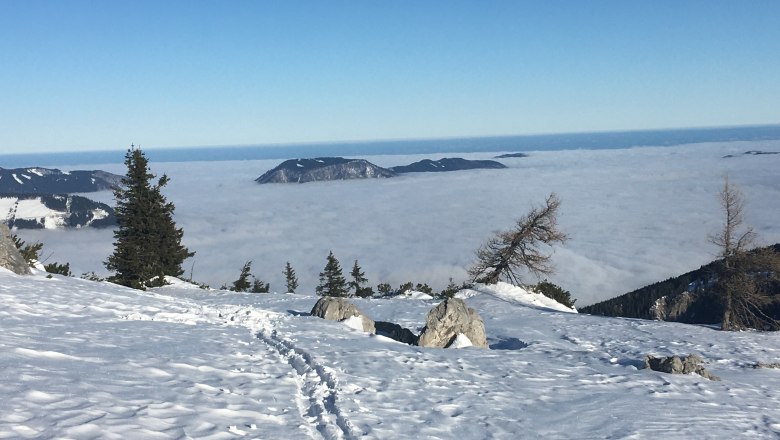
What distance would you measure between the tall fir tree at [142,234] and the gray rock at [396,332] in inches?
663

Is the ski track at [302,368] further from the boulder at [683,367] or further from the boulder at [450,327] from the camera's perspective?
the boulder at [683,367]

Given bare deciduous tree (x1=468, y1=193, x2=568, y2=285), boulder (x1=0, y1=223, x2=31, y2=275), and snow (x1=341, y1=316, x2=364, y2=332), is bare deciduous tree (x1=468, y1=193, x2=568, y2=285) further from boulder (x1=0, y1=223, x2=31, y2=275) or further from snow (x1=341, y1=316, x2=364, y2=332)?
boulder (x1=0, y1=223, x2=31, y2=275)

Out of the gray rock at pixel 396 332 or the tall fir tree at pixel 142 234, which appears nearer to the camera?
the gray rock at pixel 396 332

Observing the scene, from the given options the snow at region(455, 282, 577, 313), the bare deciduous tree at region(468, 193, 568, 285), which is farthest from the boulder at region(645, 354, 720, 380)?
the bare deciduous tree at region(468, 193, 568, 285)

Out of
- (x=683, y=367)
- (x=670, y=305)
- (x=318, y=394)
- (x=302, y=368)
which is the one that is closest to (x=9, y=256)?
(x=302, y=368)

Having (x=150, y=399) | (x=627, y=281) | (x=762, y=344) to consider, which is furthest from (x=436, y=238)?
(x=150, y=399)

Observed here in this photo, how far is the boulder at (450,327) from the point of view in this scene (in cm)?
1727

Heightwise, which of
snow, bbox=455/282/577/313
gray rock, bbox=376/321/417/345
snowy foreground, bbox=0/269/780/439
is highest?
snowy foreground, bbox=0/269/780/439

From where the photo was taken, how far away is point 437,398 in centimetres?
1102

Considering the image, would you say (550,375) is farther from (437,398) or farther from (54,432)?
(54,432)

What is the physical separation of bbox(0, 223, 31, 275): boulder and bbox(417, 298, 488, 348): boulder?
17.3 metres

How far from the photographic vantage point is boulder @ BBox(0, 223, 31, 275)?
20672 millimetres

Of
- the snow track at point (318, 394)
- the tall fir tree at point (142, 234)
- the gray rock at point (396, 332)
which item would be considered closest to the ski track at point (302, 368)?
the snow track at point (318, 394)

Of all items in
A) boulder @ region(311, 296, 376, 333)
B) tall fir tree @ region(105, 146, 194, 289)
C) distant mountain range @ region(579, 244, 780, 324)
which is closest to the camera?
boulder @ region(311, 296, 376, 333)
